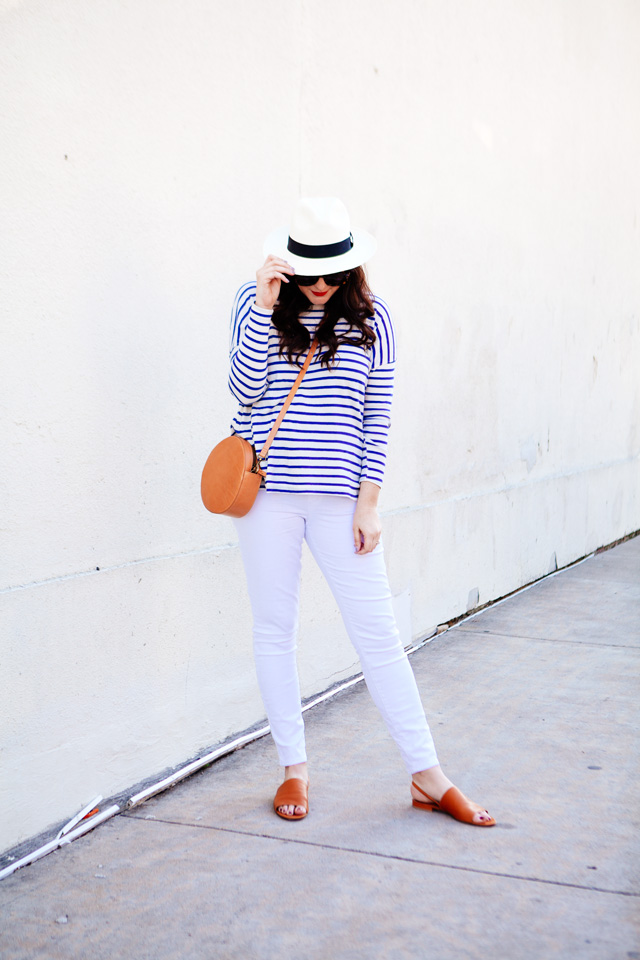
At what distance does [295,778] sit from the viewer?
2.88 meters

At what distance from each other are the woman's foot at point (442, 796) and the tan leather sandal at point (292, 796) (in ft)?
1.06

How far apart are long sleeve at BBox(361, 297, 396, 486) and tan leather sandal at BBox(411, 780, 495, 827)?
923mm

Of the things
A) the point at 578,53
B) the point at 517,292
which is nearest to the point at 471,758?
the point at 517,292

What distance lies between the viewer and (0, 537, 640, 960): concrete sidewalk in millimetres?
2158

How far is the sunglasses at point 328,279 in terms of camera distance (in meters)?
2.62

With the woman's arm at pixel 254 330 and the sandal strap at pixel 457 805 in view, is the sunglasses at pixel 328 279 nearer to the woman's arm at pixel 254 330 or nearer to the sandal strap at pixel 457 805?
the woman's arm at pixel 254 330

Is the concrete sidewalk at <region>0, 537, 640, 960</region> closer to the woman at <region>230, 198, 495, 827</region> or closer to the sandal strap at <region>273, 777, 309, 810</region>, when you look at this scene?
the sandal strap at <region>273, 777, 309, 810</region>

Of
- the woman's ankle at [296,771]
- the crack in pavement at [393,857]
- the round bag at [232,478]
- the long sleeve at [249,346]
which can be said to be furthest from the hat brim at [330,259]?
the crack in pavement at [393,857]

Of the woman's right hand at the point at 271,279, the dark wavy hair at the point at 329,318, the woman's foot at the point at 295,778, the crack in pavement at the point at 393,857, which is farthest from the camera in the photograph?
the woman's foot at the point at 295,778

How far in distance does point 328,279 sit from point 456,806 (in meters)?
1.53

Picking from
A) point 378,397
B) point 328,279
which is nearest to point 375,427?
point 378,397

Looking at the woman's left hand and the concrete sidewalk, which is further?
the woman's left hand

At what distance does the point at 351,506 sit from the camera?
109 inches

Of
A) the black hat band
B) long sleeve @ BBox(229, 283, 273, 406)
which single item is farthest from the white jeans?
the black hat band
